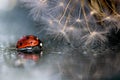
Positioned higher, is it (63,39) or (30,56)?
(63,39)

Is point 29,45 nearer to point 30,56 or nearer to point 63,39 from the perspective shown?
point 63,39

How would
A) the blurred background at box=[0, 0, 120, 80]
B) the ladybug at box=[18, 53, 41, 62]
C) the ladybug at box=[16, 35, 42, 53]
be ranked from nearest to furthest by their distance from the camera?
1. the blurred background at box=[0, 0, 120, 80]
2. the ladybug at box=[18, 53, 41, 62]
3. the ladybug at box=[16, 35, 42, 53]

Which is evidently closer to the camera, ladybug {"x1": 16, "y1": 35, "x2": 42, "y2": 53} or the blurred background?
the blurred background

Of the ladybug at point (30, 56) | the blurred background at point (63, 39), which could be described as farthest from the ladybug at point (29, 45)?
the ladybug at point (30, 56)

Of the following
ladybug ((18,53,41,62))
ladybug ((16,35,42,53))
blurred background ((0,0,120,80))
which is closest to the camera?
blurred background ((0,0,120,80))

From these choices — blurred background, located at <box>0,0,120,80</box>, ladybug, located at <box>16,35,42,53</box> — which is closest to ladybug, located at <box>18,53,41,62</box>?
blurred background, located at <box>0,0,120,80</box>

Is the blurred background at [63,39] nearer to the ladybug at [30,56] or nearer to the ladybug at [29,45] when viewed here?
the ladybug at [30,56]

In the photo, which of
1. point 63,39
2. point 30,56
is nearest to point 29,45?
point 63,39

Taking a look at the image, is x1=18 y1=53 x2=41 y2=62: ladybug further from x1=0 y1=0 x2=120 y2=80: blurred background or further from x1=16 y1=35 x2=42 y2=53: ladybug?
x1=16 y1=35 x2=42 y2=53: ladybug

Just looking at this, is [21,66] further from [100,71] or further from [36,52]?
[36,52]
